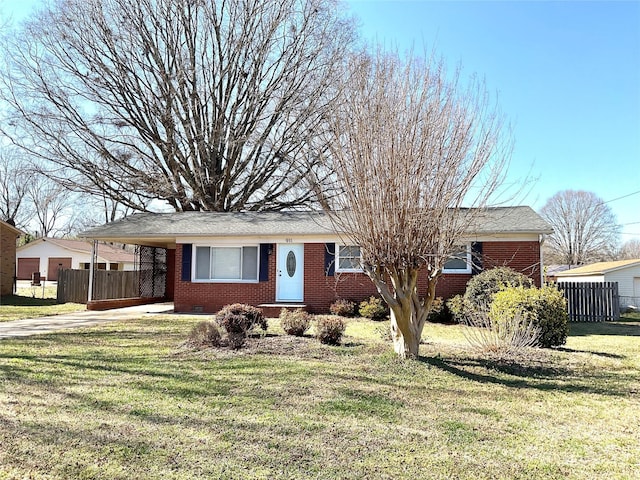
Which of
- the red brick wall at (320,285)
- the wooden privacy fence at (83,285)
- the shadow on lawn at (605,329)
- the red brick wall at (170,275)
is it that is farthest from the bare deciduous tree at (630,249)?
the wooden privacy fence at (83,285)

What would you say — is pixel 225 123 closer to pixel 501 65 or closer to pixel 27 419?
pixel 501 65

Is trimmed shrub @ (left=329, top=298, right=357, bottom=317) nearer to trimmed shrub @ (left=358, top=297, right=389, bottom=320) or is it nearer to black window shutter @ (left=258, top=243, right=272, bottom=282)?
trimmed shrub @ (left=358, top=297, right=389, bottom=320)

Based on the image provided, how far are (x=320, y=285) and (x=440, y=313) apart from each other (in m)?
3.93

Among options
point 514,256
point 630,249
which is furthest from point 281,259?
point 630,249

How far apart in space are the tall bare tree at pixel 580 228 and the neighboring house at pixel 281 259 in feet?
129

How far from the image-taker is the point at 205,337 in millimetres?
8641

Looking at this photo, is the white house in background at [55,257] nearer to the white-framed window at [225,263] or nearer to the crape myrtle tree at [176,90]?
the crape myrtle tree at [176,90]

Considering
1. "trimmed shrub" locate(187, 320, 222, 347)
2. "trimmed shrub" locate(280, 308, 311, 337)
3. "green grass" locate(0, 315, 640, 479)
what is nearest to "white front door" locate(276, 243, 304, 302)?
"trimmed shrub" locate(280, 308, 311, 337)

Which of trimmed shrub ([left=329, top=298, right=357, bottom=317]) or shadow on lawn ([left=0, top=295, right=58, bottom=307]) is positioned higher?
trimmed shrub ([left=329, top=298, right=357, bottom=317])

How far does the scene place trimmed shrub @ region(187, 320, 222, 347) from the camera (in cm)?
852

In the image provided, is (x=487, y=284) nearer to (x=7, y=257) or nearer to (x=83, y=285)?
(x=83, y=285)

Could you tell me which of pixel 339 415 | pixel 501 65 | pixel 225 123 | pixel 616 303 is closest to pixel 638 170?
pixel 616 303

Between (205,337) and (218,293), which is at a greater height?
(218,293)

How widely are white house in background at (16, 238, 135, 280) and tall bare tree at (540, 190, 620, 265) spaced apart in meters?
43.9
